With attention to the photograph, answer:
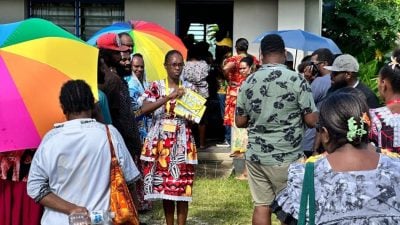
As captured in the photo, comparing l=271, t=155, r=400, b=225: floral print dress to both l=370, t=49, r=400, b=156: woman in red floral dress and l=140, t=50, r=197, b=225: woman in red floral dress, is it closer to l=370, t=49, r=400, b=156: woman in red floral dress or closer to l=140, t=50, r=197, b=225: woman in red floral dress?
l=370, t=49, r=400, b=156: woman in red floral dress

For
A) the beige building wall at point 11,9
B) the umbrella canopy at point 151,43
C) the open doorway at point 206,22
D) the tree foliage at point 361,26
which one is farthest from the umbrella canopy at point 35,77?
the tree foliage at point 361,26

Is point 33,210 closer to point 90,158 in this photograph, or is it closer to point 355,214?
point 90,158

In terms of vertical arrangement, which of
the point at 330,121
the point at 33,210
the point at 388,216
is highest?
the point at 330,121

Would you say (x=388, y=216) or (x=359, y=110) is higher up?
(x=359, y=110)

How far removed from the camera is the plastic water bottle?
3832 millimetres

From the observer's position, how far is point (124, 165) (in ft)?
13.0

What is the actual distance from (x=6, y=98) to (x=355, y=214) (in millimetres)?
2112

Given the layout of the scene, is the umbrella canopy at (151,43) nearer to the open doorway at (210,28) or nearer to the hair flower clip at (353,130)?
the open doorway at (210,28)

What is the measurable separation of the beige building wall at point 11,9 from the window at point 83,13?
0.22 m

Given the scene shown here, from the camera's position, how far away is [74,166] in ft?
12.3

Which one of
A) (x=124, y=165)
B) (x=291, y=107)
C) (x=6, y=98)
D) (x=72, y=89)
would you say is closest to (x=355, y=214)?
(x=124, y=165)

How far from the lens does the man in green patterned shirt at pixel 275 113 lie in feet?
17.9

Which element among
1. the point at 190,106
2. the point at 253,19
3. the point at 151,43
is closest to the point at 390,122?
the point at 190,106

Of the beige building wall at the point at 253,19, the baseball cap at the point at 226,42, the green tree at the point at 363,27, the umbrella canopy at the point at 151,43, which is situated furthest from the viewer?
the green tree at the point at 363,27
